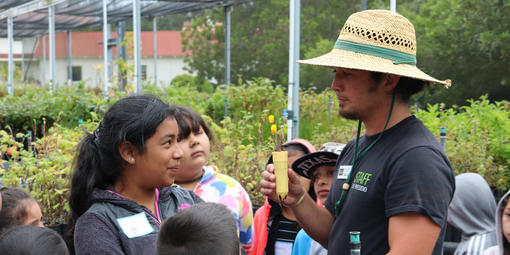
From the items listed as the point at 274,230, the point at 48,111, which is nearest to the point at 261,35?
the point at 48,111

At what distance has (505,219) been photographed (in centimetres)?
294

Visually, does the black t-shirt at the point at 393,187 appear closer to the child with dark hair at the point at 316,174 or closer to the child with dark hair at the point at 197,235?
the child with dark hair at the point at 197,235

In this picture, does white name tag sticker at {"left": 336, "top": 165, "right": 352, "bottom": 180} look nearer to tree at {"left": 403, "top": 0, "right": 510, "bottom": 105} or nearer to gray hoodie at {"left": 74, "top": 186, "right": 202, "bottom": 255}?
gray hoodie at {"left": 74, "top": 186, "right": 202, "bottom": 255}

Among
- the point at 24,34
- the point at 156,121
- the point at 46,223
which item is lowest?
the point at 46,223

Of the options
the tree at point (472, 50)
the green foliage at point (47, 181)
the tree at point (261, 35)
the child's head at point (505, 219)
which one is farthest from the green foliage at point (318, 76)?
the child's head at point (505, 219)

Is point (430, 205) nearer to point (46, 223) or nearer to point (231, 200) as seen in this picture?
point (231, 200)

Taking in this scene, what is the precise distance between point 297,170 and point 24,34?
86.0ft

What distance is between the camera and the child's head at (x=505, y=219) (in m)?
2.92

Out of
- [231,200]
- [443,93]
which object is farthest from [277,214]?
[443,93]

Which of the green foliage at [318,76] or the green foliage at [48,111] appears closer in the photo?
the green foliage at [48,111]

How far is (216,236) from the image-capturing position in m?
1.84

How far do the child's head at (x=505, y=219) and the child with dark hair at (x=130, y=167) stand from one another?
168cm

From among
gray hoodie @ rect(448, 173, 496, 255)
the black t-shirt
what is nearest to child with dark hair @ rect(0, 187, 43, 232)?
the black t-shirt

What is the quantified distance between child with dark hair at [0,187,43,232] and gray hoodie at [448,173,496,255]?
249 cm
